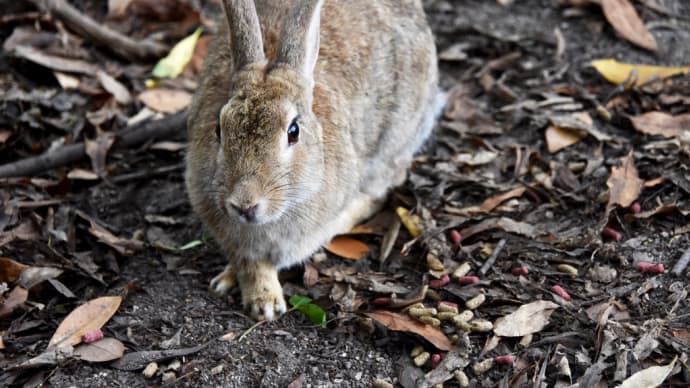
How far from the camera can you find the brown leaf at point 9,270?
4945 millimetres

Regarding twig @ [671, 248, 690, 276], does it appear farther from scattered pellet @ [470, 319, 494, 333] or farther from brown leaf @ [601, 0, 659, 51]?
brown leaf @ [601, 0, 659, 51]

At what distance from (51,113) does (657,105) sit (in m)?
4.70

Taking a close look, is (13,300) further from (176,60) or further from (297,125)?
(176,60)

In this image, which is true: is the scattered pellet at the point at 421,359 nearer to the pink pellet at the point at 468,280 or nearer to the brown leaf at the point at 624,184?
the pink pellet at the point at 468,280

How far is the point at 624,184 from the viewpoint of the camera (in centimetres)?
552

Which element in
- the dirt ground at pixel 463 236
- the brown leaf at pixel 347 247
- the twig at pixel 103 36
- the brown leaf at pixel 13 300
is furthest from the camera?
the twig at pixel 103 36

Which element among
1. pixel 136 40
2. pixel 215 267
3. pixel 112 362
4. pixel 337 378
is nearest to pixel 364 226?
pixel 215 267

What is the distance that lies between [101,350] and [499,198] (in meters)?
2.82

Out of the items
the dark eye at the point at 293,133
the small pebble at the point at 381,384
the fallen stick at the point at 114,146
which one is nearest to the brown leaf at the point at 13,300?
the fallen stick at the point at 114,146

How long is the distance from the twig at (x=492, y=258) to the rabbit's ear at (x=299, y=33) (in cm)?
166

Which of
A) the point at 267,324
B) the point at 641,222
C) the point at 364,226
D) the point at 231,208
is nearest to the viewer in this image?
the point at 231,208

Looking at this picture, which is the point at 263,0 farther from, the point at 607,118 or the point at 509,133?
the point at 607,118

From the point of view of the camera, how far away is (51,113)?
21.4 feet

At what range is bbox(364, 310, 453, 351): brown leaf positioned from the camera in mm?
4629
